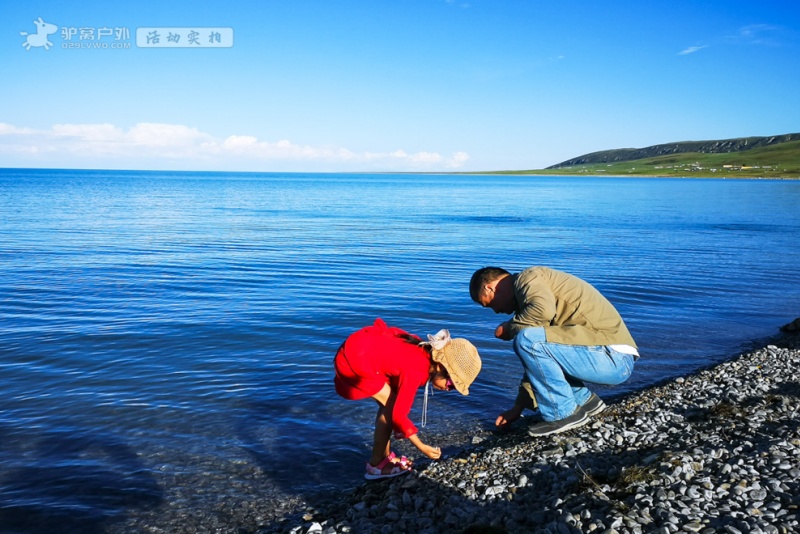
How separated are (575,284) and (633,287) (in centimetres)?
1434

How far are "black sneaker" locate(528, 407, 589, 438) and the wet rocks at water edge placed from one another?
8 cm

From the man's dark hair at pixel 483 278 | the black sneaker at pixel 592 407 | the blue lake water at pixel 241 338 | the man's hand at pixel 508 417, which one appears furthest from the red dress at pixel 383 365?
the black sneaker at pixel 592 407

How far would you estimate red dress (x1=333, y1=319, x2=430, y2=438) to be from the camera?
602 cm

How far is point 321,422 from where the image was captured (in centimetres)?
899

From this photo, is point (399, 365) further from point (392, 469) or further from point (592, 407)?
point (592, 407)

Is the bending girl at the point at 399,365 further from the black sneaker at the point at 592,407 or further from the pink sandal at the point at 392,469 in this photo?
the black sneaker at the point at 592,407

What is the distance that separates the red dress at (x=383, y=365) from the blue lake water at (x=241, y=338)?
5.45ft

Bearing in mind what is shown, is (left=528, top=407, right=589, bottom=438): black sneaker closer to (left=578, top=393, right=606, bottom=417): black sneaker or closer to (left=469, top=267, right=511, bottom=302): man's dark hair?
(left=578, top=393, right=606, bottom=417): black sneaker

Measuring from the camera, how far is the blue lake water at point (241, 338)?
24.3ft

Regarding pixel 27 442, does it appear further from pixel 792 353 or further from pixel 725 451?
pixel 792 353

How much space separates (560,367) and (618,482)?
6.36 ft

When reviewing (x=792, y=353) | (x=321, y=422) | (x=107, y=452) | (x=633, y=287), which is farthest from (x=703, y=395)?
(x=633, y=287)

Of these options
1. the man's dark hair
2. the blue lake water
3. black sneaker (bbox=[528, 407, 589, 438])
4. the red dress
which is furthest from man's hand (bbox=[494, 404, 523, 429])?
the red dress

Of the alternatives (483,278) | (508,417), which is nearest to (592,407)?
(508,417)
